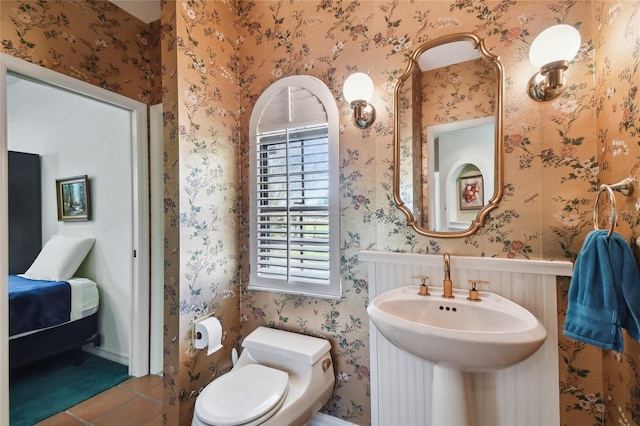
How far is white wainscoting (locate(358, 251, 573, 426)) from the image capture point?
114 cm

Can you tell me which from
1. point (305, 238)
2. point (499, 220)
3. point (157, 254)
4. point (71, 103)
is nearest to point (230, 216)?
point (305, 238)

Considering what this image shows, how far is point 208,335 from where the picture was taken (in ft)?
4.89

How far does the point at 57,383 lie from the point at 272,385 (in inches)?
78.6

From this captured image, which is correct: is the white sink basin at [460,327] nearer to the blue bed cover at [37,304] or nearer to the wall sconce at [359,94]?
the wall sconce at [359,94]

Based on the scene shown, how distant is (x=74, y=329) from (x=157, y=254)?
42.0 inches

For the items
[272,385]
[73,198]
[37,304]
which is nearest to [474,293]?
[272,385]

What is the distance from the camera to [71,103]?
106 inches

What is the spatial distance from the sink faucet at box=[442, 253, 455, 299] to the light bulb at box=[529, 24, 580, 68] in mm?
871

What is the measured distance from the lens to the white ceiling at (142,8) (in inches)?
76.0

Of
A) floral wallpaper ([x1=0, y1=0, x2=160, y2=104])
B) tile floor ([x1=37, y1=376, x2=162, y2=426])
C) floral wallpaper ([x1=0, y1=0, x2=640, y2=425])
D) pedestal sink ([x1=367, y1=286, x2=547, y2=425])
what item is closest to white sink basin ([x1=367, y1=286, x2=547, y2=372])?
pedestal sink ([x1=367, y1=286, x2=547, y2=425])

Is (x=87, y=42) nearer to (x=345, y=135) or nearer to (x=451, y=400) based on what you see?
(x=345, y=135)

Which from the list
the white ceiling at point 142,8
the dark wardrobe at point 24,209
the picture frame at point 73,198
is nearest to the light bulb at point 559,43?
the white ceiling at point 142,8

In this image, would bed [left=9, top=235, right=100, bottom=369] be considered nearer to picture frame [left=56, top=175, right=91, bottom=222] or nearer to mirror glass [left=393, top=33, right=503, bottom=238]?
picture frame [left=56, top=175, right=91, bottom=222]

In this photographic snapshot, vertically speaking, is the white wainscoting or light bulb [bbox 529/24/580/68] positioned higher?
light bulb [bbox 529/24/580/68]
